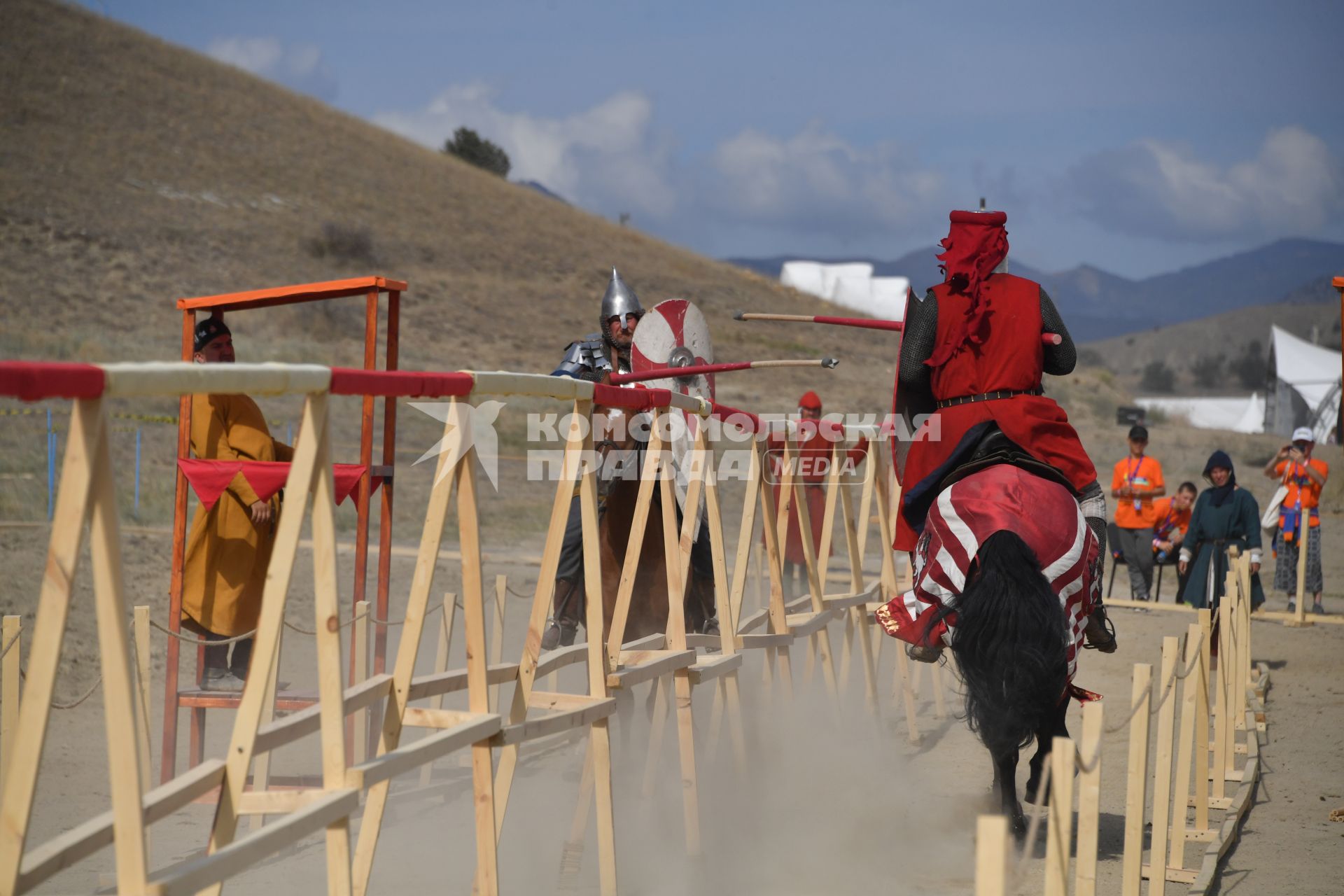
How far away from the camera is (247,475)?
5.29m

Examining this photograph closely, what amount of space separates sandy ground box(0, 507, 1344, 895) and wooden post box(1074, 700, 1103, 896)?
148 cm

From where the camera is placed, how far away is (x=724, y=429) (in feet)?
20.5

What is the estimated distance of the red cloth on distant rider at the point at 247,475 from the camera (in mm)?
5270

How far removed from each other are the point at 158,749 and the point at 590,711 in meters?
3.89

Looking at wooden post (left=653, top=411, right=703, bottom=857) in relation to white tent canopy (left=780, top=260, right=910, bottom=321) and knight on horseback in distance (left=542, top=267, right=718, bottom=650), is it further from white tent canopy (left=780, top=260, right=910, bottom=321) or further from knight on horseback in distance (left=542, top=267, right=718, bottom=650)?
A: white tent canopy (left=780, top=260, right=910, bottom=321)

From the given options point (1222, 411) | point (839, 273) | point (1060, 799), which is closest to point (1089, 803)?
point (1060, 799)

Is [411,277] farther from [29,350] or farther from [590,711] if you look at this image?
[590,711]

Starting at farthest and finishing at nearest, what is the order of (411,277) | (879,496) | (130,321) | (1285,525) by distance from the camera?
(411,277) → (130,321) → (1285,525) → (879,496)

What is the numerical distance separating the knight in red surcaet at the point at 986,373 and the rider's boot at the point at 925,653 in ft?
1.56

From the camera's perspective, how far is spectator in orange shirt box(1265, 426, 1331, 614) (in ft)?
38.9

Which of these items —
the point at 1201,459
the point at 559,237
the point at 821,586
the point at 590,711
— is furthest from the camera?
the point at 559,237

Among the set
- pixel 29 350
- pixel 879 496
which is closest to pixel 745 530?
pixel 879 496

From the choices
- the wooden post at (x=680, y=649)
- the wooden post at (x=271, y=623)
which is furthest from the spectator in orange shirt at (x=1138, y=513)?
the wooden post at (x=271, y=623)

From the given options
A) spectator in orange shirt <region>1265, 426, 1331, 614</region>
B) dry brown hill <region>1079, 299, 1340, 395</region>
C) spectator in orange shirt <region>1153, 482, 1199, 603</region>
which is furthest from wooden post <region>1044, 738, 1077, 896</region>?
dry brown hill <region>1079, 299, 1340, 395</region>
